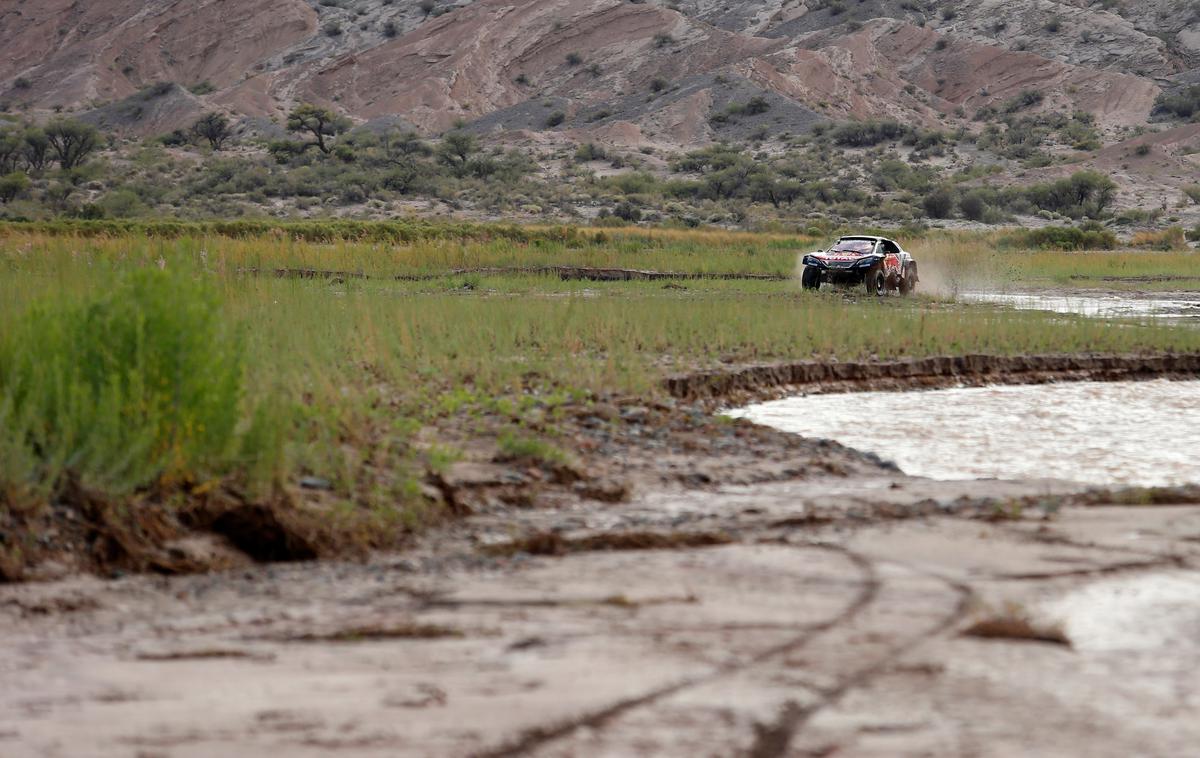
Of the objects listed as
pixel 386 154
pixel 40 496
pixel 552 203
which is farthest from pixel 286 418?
pixel 386 154

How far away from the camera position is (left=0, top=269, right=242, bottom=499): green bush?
6.95 metres

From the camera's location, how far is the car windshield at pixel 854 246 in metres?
27.8

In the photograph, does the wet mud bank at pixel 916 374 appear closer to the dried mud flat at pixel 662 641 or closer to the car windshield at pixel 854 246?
the dried mud flat at pixel 662 641

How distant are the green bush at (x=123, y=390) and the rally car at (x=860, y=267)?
20348 mm

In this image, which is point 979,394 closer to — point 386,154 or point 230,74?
point 386,154

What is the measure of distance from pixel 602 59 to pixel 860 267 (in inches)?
2739

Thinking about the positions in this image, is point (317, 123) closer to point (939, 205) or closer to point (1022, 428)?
point (939, 205)

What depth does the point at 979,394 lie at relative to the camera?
14836 millimetres

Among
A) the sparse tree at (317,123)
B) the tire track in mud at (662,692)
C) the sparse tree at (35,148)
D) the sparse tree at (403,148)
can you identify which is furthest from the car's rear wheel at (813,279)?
the sparse tree at (35,148)

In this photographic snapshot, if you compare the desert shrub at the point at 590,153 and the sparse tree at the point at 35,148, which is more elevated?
the desert shrub at the point at 590,153

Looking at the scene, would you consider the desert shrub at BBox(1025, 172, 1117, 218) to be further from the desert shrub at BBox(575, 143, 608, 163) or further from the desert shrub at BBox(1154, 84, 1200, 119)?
Result: the desert shrub at BBox(1154, 84, 1200, 119)

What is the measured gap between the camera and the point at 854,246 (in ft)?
92.0

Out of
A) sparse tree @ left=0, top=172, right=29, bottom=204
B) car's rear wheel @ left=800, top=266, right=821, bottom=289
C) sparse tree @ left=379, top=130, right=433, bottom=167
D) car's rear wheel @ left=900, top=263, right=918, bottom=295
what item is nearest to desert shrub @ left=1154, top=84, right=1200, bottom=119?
sparse tree @ left=379, top=130, right=433, bottom=167

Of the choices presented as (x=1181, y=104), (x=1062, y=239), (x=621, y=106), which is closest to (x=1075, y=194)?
(x=1062, y=239)
